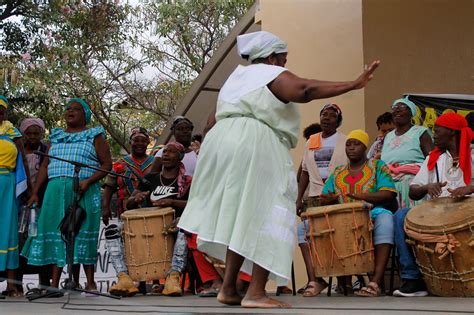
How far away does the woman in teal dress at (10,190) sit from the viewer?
9.05 meters

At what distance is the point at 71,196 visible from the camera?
8875 mm

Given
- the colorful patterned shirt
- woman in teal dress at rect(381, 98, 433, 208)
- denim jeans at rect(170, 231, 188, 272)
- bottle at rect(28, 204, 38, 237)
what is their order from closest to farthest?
1. the colorful patterned shirt
2. woman in teal dress at rect(381, 98, 433, 208)
3. denim jeans at rect(170, 231, 188, 272)
4. bottle at rect(28, 204, 38, 237)

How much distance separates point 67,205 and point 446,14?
5.42 meters

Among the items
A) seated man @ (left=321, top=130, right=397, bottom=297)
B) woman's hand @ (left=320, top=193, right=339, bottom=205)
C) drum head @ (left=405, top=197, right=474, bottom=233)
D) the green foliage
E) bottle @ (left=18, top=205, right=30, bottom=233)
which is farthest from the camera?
the green foliage

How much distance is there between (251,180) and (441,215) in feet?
6.55

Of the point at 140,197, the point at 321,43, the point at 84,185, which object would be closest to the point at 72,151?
the point at 84,185

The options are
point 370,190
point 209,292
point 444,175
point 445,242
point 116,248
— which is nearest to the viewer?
point 445,242

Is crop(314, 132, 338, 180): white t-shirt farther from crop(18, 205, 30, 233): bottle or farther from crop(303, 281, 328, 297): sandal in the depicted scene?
crop(18, 205, 30, 233): bottle

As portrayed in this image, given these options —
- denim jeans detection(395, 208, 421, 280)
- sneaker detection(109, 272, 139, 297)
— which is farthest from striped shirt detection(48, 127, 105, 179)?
denim jeans detection(395, 208, 421, 280)

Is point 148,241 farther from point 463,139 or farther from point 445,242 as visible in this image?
point 463,139

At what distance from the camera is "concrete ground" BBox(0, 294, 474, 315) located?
608 centimetres

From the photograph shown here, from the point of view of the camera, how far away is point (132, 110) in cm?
2833

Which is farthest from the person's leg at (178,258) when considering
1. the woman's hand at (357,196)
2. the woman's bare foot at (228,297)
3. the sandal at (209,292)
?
the woman's bare foot at (228,297)

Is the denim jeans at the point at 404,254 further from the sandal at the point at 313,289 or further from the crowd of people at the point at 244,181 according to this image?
the sandal at the point at 313,289
